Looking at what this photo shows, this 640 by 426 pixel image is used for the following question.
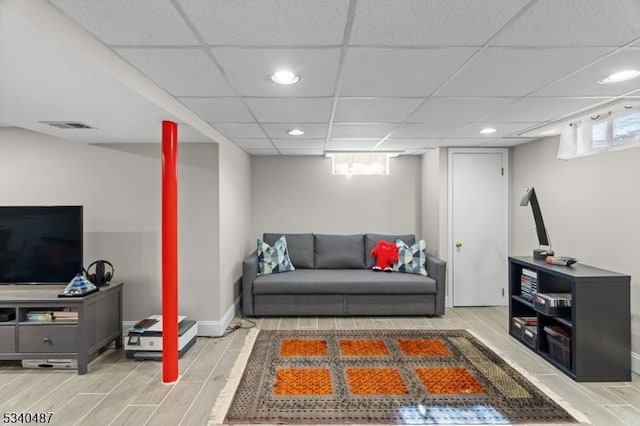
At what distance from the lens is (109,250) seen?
3.58m

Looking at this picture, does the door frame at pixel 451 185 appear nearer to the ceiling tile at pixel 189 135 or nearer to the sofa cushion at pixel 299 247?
the sofa cushion at pixel 299 247

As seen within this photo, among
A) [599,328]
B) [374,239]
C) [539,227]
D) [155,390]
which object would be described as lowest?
[155,390]

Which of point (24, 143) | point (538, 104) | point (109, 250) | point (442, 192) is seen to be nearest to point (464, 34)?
point (538, 104)

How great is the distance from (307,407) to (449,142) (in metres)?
3.45

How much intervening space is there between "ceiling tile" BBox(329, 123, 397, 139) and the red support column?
1507 millimetres

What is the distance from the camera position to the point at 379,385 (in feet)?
8.53

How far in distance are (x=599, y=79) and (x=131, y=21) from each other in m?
2.68

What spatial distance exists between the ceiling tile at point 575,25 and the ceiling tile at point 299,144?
263 centimetres

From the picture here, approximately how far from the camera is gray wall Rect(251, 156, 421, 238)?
17.4 feet

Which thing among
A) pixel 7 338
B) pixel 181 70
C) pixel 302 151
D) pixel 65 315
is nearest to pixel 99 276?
pixel 65 315

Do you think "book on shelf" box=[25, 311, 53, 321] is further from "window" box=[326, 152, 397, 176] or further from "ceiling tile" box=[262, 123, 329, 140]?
"window" box=[326, 152, 397, 176]

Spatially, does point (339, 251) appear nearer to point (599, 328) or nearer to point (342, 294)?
point (342, 294)

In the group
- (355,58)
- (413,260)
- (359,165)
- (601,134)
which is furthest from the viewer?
(359,165)

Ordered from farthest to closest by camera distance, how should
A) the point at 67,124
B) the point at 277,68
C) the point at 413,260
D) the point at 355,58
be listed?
the point at 413,260, the point at 67,124, the point at 277,68, the point at 355,58
